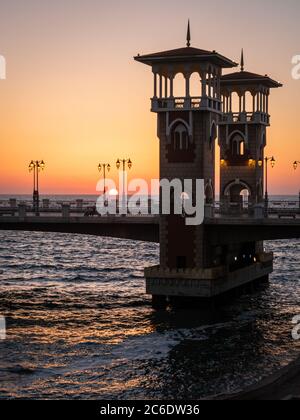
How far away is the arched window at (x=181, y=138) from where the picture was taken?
62875 mm

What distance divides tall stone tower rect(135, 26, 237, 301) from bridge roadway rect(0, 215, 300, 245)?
1692mm

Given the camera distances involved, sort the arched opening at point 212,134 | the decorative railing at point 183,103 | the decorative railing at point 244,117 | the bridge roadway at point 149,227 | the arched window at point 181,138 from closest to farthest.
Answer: the bridge roadway at point 149,227, the decorative railing at point 183,103, the arched window at point 181,138, the arched opening at point 212,134, the decorative railing at point 244,117

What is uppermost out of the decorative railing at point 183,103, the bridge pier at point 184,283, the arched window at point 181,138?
the decorative railing at point 183,103

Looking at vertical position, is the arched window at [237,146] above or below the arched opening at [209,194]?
above

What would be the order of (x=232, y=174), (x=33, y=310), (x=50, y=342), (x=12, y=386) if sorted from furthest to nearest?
(x=232, y=174)
(x=33, y=310)
(x=50, y=342)
(x=12, y=386)

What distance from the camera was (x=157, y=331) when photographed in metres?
54.9

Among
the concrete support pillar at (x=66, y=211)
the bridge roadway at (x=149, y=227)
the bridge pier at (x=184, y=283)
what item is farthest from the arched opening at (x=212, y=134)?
the concrete support pillar at (x=66, y=211)

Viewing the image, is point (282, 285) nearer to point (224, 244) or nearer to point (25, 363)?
point (224, 244)

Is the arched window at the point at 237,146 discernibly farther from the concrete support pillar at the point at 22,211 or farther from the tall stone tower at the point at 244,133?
the concrete support pillar at the point at 22,211

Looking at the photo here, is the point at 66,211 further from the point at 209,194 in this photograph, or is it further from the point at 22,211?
the point at 209,194

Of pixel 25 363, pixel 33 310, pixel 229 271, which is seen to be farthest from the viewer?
pixel 229 271
